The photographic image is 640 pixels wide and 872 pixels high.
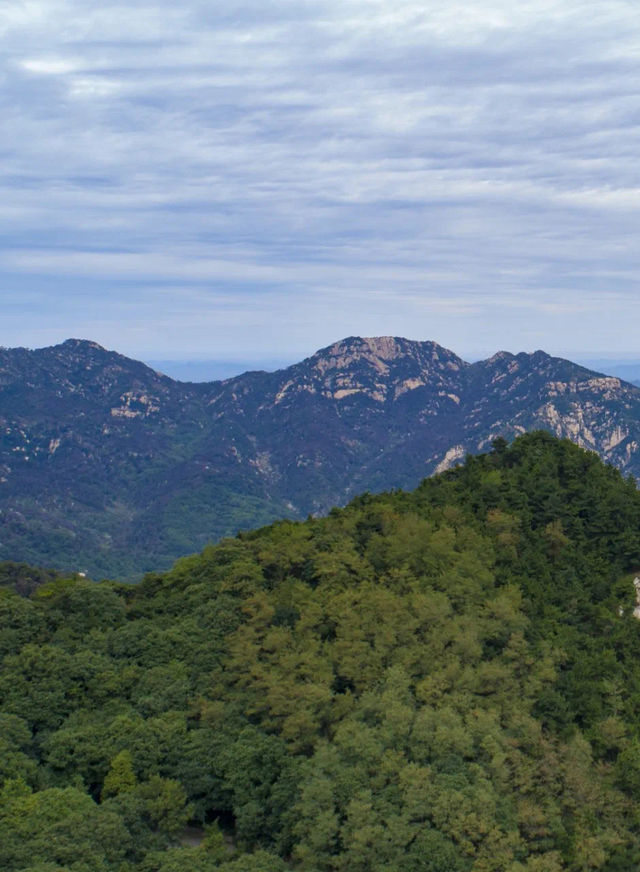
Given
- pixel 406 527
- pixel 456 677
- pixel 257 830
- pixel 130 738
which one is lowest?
pixel 257 830

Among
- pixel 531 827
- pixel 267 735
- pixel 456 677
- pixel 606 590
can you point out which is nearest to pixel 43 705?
pixel 267 735

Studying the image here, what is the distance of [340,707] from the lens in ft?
132

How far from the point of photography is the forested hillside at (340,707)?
3325cm

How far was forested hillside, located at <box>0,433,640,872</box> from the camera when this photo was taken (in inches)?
1309

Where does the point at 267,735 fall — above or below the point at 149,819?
above

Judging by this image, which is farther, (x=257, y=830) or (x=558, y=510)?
(x=558, y=510)

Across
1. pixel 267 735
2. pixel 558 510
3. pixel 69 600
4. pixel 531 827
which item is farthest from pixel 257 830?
pixel 558 510

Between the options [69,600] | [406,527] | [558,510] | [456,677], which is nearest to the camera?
[456,677]

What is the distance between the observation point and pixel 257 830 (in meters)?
36.2

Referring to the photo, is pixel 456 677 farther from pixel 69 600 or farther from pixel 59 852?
pixel 69 600

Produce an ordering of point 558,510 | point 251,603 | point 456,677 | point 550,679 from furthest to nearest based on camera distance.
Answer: point 558,510, point 251,603, point 550,679, point 456,677

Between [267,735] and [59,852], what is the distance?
11928mm

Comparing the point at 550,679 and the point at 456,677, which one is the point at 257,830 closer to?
the point at 456,677

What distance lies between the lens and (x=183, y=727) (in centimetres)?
3997
